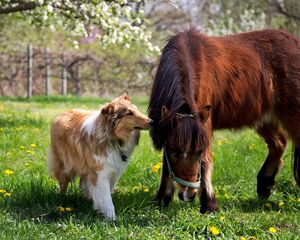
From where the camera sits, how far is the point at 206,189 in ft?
16.4

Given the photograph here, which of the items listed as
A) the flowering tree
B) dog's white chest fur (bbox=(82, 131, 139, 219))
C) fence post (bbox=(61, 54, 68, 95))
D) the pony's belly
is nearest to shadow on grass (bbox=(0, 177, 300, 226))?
dog's white chest fur (bbox=(82, 131, 139, 219))

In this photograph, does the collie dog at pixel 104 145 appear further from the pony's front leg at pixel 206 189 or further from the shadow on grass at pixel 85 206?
the pony's front leg at pixel 206 189

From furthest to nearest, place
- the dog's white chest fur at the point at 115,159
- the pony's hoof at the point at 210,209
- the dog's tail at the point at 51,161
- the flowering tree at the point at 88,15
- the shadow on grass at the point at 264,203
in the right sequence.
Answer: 1. the flowering tree at the point at 88,15
2. the dog's tail at the point at 51,161
3. the shadow on grass at the point at 264,203
4. the pony's hoof at the point at 210,209
5. the dog's white chest fur at the point at 115,159

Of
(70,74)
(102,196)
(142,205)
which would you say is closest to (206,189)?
(142,205)

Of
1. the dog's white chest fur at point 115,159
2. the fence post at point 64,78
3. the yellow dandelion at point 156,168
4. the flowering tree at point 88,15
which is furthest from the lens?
the fence post at point 64,78

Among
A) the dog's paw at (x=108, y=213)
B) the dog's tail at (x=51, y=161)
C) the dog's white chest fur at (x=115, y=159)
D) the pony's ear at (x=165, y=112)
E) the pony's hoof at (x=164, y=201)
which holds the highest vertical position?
the pony's ear at (x=165, y=112)

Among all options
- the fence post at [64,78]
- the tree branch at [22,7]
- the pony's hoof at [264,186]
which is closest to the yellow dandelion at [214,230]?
the pony's hoof at [264,186]

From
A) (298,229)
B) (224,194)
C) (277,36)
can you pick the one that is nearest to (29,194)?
(224,194)

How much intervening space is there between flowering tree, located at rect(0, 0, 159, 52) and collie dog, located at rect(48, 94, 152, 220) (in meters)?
3.54

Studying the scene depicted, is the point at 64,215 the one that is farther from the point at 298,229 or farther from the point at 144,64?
the point at 144,64

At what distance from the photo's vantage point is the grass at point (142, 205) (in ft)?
14.2

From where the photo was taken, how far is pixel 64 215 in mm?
4828

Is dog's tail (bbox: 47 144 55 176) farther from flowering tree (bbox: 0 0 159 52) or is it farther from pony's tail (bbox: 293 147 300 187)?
flowering tree (bbox: 0 0 159 52)

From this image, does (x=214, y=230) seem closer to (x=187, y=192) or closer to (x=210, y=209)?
(x=187, y=192)
